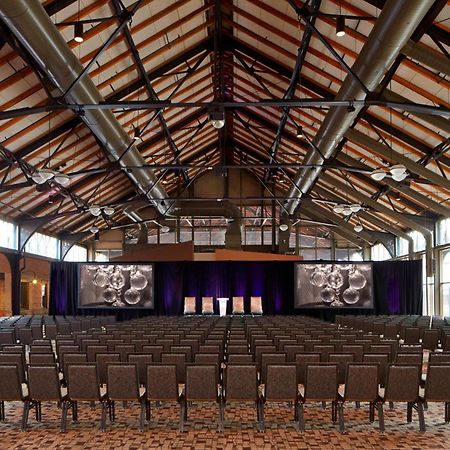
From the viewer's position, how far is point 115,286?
25.0m

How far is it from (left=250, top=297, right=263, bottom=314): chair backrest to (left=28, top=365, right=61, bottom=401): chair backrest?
20693 millimetres

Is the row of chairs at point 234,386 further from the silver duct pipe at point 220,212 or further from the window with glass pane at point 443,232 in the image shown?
the silver duct pipe at point 220,212

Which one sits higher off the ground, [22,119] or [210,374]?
[22,119]

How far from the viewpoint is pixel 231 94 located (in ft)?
71.3

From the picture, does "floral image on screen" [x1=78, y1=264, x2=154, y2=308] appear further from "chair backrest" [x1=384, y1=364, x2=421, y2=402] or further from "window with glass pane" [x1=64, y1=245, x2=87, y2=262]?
"chair backrest" [x1=384, y1=364, x2=421, y2=402]

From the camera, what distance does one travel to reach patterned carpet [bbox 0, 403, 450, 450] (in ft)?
19.7

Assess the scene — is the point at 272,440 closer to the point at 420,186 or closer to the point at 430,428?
the point at 430,428

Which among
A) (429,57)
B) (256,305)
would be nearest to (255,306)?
(256,305)

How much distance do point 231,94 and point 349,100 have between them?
1075 cm

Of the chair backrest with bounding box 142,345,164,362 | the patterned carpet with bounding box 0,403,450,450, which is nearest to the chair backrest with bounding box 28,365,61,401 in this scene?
the patterned carpet with bounding box 0,403,450,450

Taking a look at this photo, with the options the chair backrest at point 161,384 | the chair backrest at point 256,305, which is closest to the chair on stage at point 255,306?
the chair backrest at point 256,305

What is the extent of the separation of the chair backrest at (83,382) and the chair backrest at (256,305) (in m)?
20.6

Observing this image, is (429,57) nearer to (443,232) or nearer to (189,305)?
(443,232)

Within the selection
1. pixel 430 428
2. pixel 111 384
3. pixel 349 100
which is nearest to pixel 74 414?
pixel 111 384
